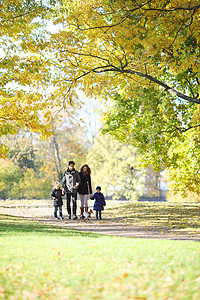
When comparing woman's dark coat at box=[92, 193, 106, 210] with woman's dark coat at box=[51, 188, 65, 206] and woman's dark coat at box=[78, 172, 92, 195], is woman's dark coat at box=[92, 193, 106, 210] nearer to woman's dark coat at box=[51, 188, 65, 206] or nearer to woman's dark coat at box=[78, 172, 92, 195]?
woman's dark coat at box=[78, 172, 92, 195]

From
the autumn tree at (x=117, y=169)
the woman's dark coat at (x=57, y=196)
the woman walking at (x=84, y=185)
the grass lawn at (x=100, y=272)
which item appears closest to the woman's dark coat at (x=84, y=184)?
the woman walking at (x=84, y=185)

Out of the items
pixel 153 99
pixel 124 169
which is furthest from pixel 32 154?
pixel 153 99

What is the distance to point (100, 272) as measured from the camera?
14.0ft

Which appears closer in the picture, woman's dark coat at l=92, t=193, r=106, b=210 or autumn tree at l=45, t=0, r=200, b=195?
autumn tree at l=45, t=0, r=200, b=195

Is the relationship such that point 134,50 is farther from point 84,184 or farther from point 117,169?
point 117,169

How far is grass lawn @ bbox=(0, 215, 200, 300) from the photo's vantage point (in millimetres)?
3660

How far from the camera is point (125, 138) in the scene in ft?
55.9

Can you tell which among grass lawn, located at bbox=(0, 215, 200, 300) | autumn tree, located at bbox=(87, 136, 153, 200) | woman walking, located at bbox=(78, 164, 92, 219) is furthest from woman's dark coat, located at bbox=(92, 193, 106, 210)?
autumn tree, located at bbox=(87, 136, 153, 200)

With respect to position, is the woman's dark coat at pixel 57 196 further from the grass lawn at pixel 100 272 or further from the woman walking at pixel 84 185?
the grass lawn at pixel 100 272

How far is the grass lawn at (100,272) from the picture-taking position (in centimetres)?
366

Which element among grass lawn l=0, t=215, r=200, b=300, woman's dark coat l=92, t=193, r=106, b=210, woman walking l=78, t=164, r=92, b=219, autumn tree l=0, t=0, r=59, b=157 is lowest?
grass lawn l=0, t=215, r=200, b=300

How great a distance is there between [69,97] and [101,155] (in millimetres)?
25300

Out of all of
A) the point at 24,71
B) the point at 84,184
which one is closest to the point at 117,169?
the point at 84,184

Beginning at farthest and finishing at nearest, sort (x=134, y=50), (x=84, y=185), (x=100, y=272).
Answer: (x=84, y=185) < (x=134, y=50) < (x=100, y=272)
